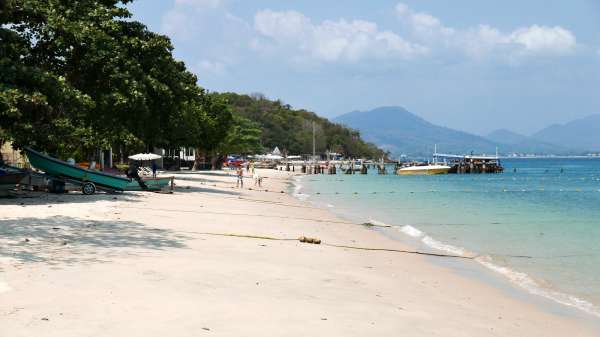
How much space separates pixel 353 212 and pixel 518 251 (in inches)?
540

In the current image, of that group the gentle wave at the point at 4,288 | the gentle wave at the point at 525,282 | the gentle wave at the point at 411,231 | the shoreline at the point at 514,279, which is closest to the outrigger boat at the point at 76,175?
the shoreline at the point at 514,279

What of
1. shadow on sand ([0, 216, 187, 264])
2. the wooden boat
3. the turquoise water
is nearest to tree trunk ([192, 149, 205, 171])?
the turquoise water

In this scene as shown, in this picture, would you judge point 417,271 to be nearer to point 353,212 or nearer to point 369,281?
point 369,281

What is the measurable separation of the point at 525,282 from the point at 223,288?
7361 millimetres

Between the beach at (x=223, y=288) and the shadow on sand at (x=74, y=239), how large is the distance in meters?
0.03

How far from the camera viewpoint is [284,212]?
89.1 feet

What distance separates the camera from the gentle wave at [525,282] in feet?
38.2

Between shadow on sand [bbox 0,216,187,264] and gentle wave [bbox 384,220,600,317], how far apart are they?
7199mm

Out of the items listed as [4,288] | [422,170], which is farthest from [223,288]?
[422,170]

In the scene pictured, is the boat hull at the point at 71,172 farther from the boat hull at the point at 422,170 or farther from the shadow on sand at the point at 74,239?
the boat hull at the point at 422,170

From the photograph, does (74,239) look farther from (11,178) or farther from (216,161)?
(216,161)

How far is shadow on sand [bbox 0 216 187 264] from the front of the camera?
36.7 feet

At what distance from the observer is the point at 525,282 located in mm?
13867

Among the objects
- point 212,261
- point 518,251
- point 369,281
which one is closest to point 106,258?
point 212,261
